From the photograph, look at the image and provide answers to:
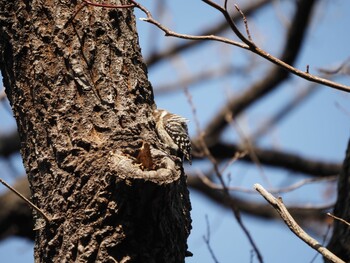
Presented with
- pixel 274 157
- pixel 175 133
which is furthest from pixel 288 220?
pixel 274 157

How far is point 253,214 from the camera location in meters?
8.17

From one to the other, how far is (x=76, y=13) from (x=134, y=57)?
354 mm

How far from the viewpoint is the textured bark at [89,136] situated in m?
2.53

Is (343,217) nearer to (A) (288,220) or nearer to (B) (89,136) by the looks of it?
(A) (288,220)

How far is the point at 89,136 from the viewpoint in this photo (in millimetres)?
2717

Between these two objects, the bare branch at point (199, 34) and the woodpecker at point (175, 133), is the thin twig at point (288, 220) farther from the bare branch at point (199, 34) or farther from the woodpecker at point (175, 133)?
the bare branch at point (199, 34)

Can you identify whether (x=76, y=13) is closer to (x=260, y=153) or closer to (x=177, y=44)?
(x=260, y=153)

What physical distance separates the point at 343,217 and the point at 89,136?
1731 mm

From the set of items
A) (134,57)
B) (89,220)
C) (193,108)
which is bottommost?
(89,220)

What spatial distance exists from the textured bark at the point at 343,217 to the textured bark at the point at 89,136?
3.92 ft

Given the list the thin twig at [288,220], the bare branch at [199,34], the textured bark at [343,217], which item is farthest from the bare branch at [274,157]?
the thin twig at [288,220]

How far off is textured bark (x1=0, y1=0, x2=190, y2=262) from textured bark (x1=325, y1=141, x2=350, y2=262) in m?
1.19

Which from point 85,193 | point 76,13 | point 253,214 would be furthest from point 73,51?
point 253,214

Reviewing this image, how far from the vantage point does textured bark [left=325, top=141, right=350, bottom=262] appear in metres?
3.52
